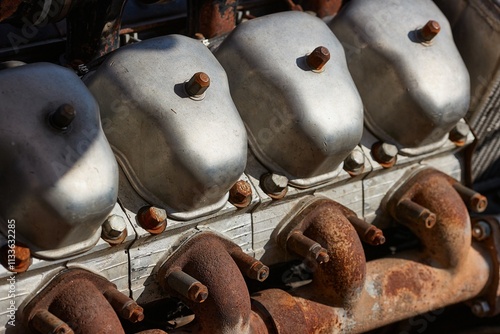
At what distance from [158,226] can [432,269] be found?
1006 millimetres

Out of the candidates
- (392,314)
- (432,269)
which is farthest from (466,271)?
(392,314)

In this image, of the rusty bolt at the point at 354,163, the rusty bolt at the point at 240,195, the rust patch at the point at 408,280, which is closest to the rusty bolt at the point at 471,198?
the rust patch at the point at 408,280

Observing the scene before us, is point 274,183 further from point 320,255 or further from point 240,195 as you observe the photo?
point 320,255

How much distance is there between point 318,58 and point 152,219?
0.67 metres

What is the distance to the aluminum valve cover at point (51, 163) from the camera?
2.14 meters


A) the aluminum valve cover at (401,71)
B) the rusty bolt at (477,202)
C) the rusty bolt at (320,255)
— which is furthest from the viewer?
the rusty bolt at (477,202)

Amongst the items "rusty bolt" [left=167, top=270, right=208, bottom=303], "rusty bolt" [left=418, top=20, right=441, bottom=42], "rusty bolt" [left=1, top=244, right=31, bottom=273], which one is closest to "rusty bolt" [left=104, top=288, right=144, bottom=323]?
"rusty bolt" [left=167, top=270, right=208, bottom=303]

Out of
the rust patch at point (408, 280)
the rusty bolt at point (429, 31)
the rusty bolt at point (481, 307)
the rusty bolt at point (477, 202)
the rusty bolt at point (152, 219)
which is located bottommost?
the rusty bolt at point (481, 307)

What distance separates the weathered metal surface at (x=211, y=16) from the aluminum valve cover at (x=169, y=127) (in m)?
0.36

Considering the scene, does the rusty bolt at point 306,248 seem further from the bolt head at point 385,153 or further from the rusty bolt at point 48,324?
the rusty bolt at point 48,324

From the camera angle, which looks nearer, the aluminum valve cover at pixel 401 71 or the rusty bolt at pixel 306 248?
the rusty bolt at pixel 306 248

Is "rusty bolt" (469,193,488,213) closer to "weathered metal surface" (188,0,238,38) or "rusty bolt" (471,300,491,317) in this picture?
"rusty bolt" (471,300,491,317)

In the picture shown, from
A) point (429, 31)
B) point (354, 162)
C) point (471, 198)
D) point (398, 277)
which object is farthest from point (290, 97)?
point (471, 198)

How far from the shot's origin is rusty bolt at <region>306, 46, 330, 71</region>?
8.54ft
